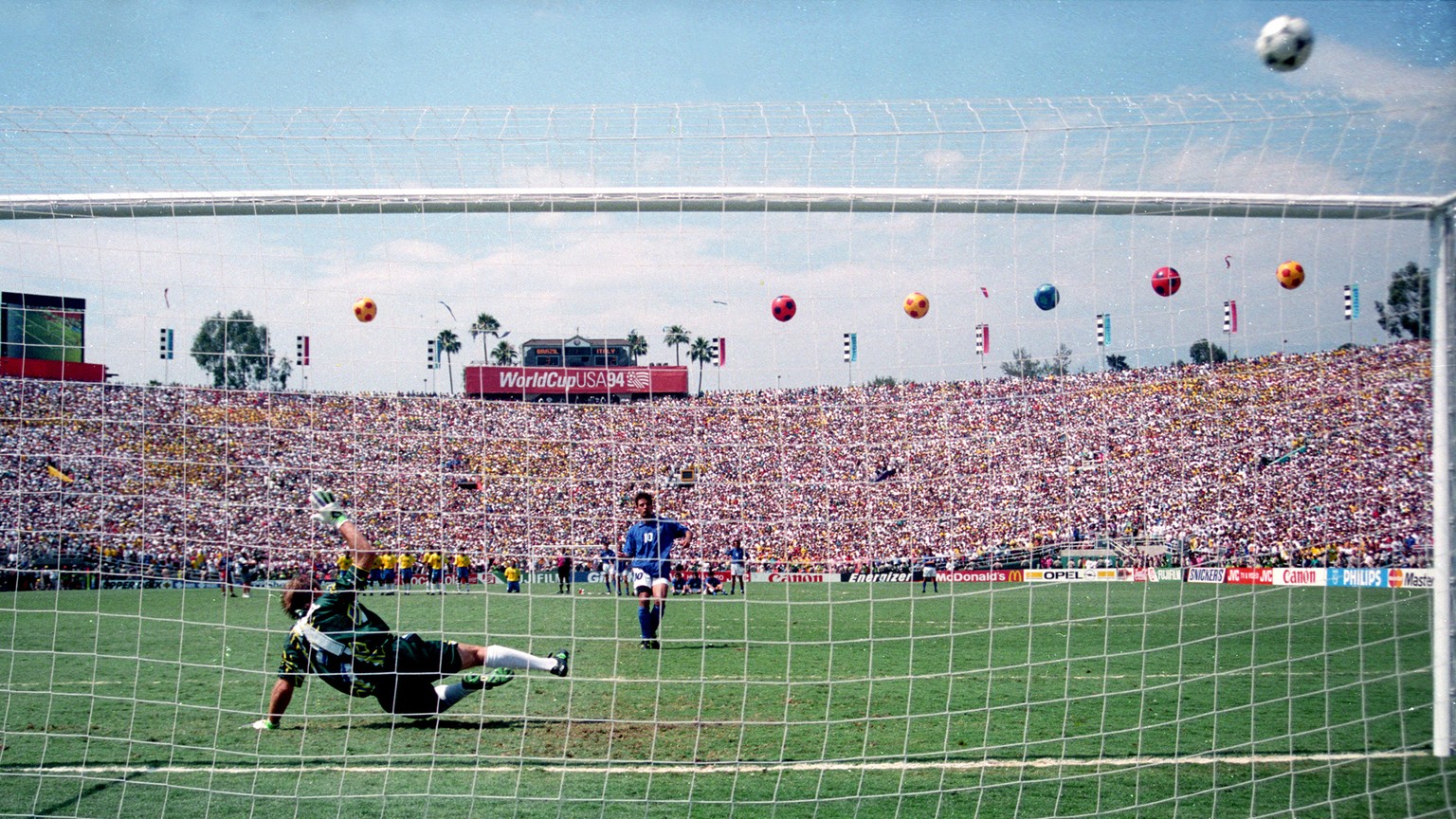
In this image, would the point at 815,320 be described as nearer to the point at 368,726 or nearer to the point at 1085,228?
the point at 1085,228

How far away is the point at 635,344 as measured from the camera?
576 cm

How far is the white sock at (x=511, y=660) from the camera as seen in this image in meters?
7.60

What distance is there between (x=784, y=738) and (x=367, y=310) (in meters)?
4.06

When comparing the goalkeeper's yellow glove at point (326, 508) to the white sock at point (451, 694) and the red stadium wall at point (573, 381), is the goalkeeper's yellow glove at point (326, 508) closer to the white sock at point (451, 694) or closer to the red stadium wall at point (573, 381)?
the red stadium wall at point (573, 381)

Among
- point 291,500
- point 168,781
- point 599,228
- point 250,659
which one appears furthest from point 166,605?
point 599,228

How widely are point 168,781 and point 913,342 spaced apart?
5.38m

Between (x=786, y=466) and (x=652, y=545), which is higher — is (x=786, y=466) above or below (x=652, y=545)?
above

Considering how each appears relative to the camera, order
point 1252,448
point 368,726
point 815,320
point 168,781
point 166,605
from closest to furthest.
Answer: point 815,320 < point 1252,448 < point 168,781 < point 368,726 < point 166,605

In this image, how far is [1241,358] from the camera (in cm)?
591

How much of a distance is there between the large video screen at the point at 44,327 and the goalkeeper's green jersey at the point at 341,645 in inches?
88.8

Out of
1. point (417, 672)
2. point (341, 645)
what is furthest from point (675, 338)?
point (341, 645)

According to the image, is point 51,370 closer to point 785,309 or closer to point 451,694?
point 451,694

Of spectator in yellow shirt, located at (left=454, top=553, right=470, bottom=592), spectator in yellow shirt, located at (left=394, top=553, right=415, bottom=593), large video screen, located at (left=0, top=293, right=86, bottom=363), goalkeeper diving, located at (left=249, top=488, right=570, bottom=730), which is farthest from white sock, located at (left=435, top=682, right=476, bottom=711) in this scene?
large video screen, located at (left=0, top=293, right=86, bottom=363)

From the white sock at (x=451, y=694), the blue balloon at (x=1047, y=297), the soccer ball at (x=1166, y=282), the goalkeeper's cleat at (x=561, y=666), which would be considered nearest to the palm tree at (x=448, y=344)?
the goalkeeper's cleat at (x=561, y=666)
